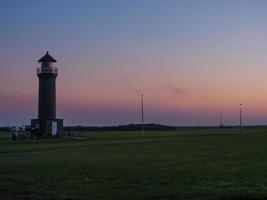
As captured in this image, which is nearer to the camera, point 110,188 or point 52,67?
point 110,188

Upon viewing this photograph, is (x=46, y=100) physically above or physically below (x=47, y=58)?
below

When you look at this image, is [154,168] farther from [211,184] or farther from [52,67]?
[52,67]

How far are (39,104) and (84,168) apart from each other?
65.1 metres

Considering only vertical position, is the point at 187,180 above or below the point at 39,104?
below

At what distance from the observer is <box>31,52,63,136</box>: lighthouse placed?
88.9 metres

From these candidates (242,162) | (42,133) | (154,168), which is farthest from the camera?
(42,133)

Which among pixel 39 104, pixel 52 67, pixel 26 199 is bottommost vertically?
pixel 26 199

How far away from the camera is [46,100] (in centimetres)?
8862

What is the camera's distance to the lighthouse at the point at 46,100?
88938 mm

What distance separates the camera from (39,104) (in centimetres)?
8994

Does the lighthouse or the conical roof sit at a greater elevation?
the conical roof

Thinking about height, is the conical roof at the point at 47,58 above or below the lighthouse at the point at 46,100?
above

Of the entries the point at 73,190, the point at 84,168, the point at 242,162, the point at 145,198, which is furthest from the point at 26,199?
the point at 242,162

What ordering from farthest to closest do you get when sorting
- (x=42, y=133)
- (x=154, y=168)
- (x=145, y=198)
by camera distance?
(x=42, y=133) < (x=154, y=168) < (x=145, y=198)
